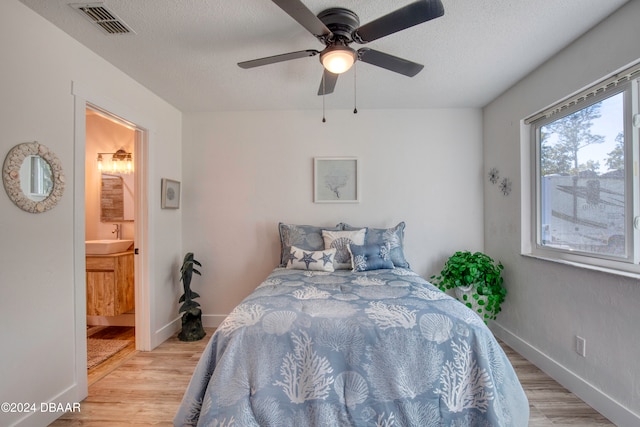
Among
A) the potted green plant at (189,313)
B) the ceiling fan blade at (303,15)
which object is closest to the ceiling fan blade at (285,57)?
the ceiling fan blade at (303,15)

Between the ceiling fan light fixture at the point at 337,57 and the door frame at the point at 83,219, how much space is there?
5.76 feet

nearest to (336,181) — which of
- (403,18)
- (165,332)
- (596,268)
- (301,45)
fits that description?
(301,45)

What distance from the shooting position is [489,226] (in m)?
3.22

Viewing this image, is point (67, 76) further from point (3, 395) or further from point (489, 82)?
point (489, 82)

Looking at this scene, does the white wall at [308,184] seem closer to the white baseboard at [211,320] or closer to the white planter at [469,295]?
the white baseboard at [211,320]

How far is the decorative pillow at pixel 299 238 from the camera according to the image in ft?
9.61

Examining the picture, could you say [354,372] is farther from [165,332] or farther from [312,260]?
[165,332]

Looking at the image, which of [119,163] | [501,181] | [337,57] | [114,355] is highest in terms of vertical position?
[337,57]

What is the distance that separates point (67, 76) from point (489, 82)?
11.0ft

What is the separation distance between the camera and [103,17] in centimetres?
179

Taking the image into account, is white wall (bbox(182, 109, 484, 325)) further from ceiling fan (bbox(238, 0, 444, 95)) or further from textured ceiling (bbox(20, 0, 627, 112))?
ceiling fan (bbox(238, 0, 444, 95))

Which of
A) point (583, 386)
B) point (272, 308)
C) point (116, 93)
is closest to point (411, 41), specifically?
point (272, 308)

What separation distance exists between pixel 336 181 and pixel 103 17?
2326mm

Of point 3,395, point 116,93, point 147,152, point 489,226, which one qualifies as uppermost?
point 116,93
